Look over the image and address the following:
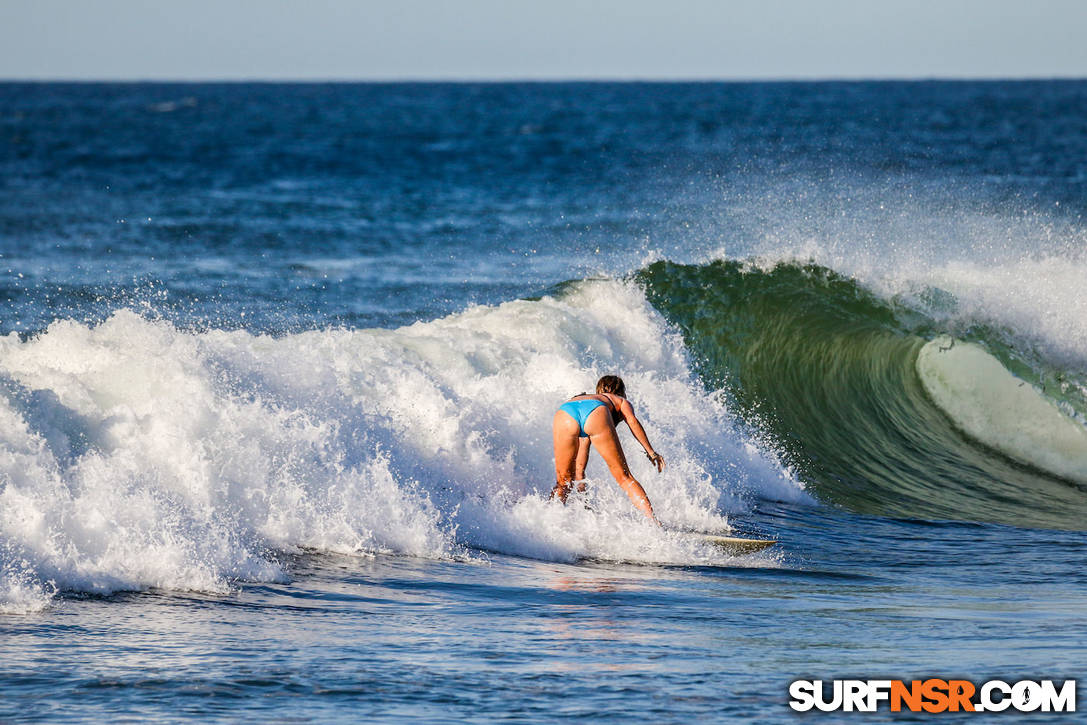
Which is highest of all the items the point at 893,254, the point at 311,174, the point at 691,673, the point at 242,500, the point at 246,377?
the point at 311,174

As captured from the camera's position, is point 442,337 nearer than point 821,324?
Yes

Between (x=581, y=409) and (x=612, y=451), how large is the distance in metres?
0.37

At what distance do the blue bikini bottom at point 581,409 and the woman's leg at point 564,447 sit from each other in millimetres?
21

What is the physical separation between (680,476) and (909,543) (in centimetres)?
176

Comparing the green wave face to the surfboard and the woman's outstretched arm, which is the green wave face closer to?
the surfboard

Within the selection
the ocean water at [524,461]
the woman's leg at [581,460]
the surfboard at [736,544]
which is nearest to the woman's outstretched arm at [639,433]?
the woman's leg at [581,460]

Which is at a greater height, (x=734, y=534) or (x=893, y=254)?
(x=893, y=254)

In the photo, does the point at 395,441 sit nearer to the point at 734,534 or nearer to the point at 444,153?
the point at 734,534

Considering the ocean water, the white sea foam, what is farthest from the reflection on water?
the white sea foam

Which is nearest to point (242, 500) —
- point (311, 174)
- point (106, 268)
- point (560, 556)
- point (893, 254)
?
point (560, 556)

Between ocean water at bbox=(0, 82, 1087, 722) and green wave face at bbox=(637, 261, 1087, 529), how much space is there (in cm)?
5

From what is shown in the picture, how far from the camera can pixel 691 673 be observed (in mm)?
5668

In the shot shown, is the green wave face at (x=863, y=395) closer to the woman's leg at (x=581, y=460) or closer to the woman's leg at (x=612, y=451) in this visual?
the woman's leg at (x=612, y=451)
